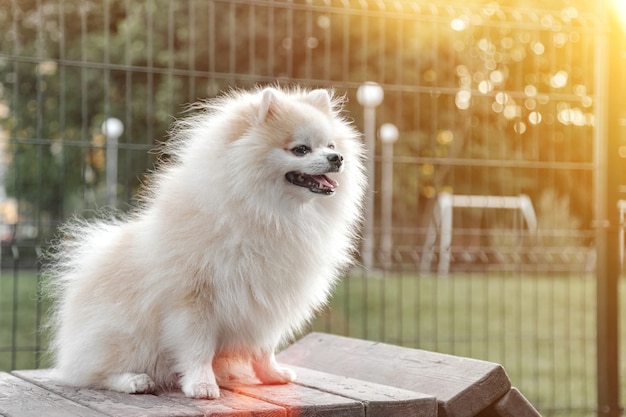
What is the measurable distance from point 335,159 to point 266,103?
0.28 metres

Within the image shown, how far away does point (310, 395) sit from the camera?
268cm

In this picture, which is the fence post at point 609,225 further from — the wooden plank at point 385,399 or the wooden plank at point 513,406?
the wooden plank at point 385,399

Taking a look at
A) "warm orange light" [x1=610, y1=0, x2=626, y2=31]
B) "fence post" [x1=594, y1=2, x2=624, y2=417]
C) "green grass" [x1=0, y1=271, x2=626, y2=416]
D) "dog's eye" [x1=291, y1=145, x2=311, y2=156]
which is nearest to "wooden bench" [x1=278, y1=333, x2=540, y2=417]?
"dog's eye" [x1=291, y1=145, x2=311, y2=156]

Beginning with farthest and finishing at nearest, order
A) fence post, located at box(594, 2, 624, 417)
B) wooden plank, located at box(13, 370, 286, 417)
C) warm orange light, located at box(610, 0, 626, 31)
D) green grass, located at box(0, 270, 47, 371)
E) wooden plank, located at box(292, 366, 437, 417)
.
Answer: green grass, located at box(0, 270, 47, 371), warm orange light, located at box(610, 0, 626, 31), fence post, located at box(594, 2, 624, 417), wooden plank, located at box(292, 366, 437, 417), wooden plank, located at box(13, 370, 286, 417)

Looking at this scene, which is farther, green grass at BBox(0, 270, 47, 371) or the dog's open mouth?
green grass at BBox(0, 270, 47, 371)

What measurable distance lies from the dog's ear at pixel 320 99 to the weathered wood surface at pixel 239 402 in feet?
3.01

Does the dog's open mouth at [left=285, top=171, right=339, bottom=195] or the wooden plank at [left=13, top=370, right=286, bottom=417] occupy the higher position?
the dog's open mouth at [left=285, top=171, right=339, bottom=195]

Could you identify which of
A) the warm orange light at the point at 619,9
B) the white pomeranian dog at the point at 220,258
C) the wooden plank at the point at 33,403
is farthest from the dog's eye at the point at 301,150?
the warm orange light at the point at 619,9

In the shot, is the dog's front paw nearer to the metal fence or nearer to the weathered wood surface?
the weathered wood surface

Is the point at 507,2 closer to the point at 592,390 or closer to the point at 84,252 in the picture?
the point at 592,390

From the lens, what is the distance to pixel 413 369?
124 inches

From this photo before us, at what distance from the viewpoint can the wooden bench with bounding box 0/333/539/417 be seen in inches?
97.1

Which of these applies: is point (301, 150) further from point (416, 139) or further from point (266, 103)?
point (416, 139)

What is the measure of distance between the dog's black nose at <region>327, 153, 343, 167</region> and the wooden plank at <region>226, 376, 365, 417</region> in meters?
0.70
